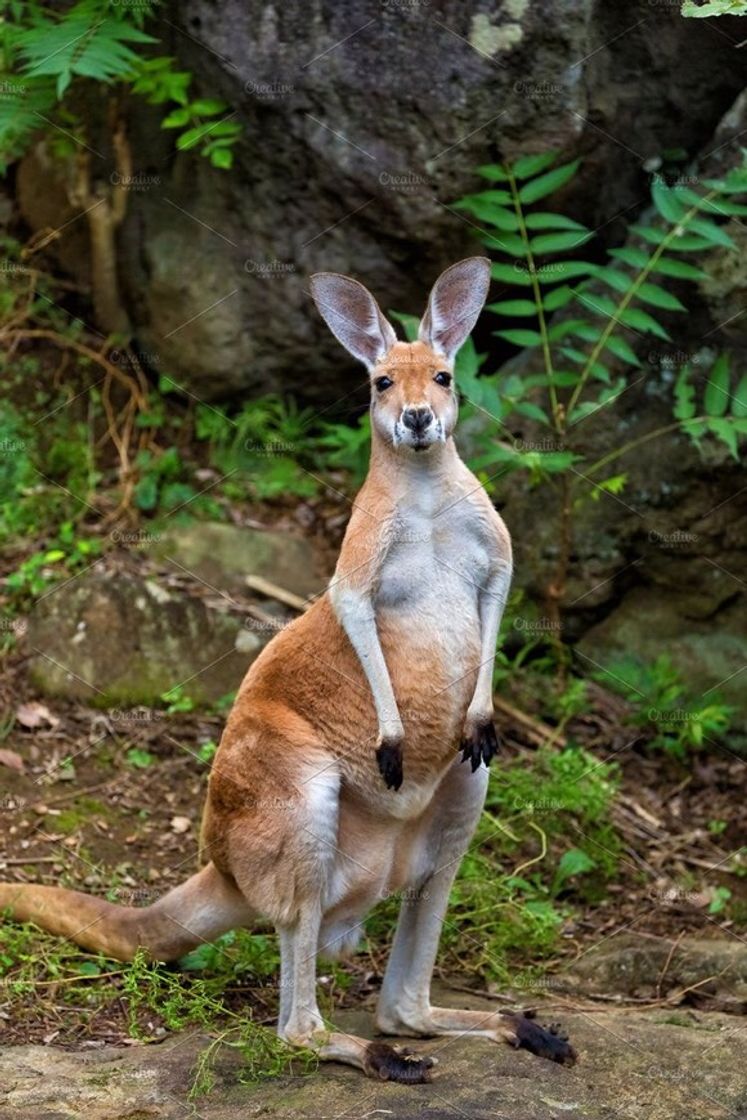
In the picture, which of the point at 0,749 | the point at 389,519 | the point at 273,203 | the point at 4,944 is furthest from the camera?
the point at 273,203

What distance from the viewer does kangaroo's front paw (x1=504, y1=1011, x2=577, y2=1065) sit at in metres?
4.92

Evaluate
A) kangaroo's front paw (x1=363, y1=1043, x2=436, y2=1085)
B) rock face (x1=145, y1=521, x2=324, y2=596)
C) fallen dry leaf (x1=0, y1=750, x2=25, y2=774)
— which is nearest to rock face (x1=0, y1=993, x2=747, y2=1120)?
kangaroo's front paw (x1=363, y1=1043, x2=436, y2=1085)

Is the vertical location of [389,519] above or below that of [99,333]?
above

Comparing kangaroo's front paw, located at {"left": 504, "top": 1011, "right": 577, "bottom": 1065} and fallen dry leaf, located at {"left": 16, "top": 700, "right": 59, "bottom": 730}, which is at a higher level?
kangaroo's front paw, located at {"left": 504, "top": 1011, "right": 577, "bottom": 1065}

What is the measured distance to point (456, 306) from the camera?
5.34 meters

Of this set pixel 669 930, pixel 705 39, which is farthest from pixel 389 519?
pixel 705 39

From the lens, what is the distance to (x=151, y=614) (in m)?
7.57

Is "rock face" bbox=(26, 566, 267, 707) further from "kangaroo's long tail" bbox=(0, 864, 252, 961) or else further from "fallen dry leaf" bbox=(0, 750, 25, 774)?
"kangaroo's long tail" bbox=(0, 864, 252, 961)

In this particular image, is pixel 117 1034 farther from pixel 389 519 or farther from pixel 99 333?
pixel 99 333

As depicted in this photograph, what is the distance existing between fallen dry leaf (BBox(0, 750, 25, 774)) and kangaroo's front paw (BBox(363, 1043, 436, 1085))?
8.54 ft

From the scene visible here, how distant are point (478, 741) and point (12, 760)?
2.70 metres

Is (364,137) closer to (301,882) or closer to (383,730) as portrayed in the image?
(383,730)

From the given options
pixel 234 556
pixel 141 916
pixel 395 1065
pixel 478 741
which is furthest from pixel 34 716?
pixel 395 1065

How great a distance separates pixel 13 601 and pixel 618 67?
→ 409cm
